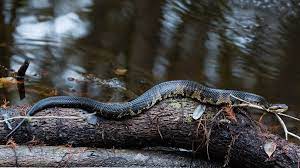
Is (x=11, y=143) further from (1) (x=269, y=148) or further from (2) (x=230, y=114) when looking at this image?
(1) (x=269, y=148)

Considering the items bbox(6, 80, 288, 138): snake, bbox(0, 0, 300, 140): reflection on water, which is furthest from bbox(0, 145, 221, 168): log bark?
bbox(0, 0, 300, 140): reflection on water

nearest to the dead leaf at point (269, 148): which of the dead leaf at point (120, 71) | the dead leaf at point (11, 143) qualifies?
the dead leaf at point (11, 143)

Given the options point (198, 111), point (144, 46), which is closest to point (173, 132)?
point (198, 111)

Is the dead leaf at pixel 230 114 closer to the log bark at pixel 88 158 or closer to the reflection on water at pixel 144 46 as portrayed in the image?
the log bark at pixel 88 158

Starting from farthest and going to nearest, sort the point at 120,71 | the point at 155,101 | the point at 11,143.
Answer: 1. the point at 120,71
2. the point at 155,101
3. the point at 11,143

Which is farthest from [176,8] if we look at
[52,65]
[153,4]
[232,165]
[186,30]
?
[232,165]

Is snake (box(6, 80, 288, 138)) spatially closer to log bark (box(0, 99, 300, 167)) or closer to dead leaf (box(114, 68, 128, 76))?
log bark (box(0, 99, 300, 167))
